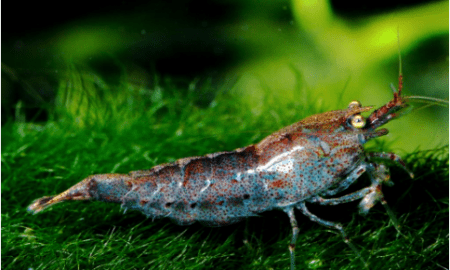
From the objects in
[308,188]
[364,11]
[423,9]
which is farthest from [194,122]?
[423,9]

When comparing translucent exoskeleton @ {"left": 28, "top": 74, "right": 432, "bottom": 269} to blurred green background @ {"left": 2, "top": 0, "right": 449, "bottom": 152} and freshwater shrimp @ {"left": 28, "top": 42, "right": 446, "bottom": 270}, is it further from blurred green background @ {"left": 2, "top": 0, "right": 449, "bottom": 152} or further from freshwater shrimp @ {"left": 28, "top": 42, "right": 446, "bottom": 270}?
blurred green background @ {"left": 2, "top": 0, "right": 449, "bottom": 152}

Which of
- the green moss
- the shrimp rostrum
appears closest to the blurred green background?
the green moss

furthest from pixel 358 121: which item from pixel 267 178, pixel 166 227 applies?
pixel 166 227

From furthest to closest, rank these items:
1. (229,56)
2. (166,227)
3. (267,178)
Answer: (229,56) → (166,227) → (267,178)

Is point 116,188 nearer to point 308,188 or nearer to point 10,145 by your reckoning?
point 308,188

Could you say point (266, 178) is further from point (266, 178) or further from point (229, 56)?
point (229, 56)
